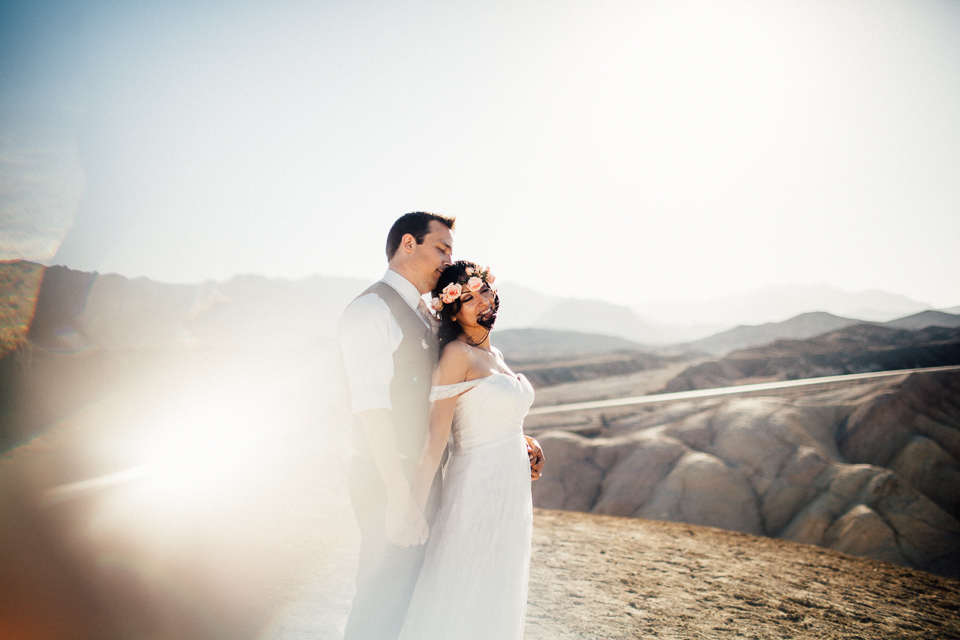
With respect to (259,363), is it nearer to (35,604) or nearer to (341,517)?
(341,517)

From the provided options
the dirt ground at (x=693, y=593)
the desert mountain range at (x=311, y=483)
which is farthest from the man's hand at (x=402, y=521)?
the dirt ground at (x=693, y=593)

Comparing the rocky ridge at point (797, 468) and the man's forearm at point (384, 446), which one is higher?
the man's forearm at point (384, 446)

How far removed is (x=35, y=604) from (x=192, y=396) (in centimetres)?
1057

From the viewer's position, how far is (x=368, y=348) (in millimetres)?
1807

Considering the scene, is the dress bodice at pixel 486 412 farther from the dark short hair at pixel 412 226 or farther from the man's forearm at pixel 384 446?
the dark short hair at pixel 412 226

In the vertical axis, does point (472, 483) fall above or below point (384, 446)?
below

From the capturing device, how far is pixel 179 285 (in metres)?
19.3

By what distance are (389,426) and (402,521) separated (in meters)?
0.39

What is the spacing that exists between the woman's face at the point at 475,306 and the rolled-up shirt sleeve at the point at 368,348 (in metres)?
0.47

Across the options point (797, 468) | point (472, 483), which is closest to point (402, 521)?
point (472, 483)

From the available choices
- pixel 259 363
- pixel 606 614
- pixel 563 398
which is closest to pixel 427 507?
pixel 606 614

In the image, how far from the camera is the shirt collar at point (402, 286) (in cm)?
209

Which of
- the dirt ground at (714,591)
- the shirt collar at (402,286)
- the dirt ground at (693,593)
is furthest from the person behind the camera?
the dirt ground at (714,591)

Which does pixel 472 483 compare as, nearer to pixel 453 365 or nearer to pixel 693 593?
pixel 453 365
